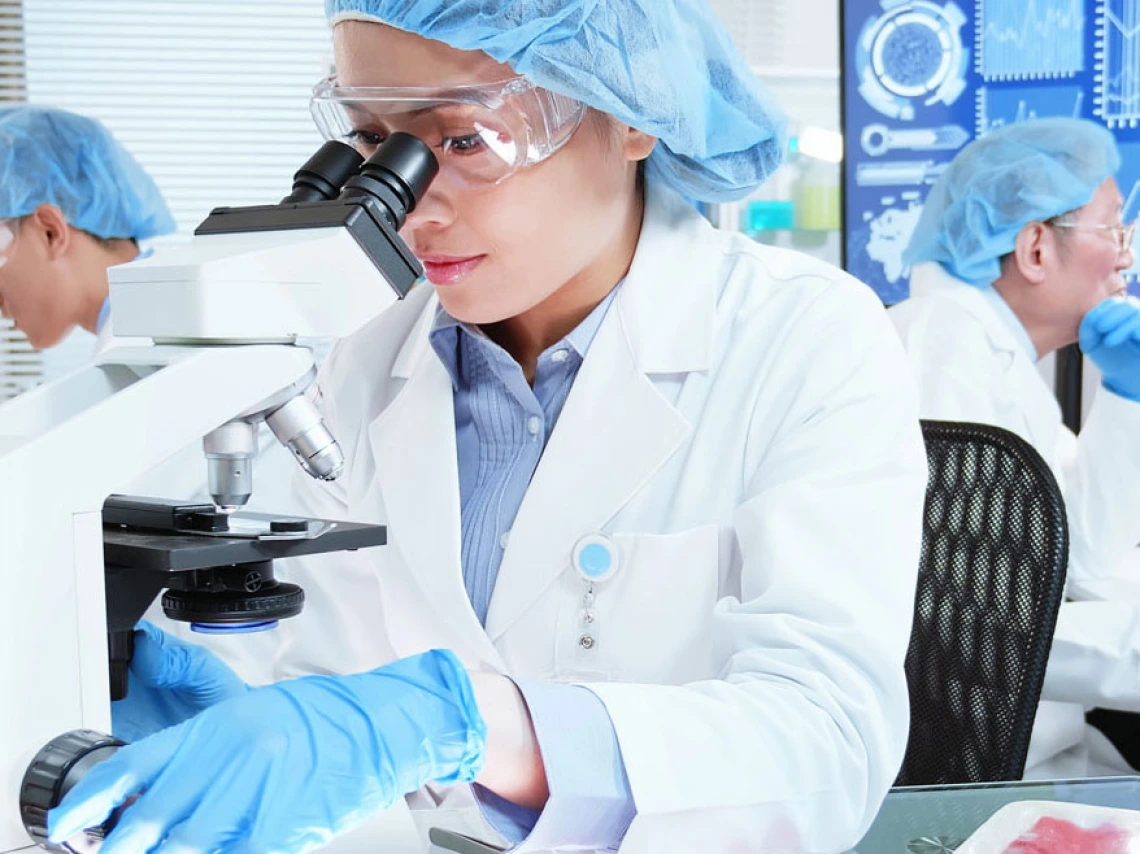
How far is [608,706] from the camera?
953 millimetres

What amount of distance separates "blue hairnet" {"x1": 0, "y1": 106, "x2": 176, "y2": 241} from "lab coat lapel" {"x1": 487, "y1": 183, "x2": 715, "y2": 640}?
1.97m

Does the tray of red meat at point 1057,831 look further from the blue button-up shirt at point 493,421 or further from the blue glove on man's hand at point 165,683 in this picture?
the blue glove on man's hand at point 165,683

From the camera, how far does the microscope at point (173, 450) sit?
72cm

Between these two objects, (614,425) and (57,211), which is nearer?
(614,425)

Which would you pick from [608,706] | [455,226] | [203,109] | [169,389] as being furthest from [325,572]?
[203,109]

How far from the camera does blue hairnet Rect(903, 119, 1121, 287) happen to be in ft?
9.21

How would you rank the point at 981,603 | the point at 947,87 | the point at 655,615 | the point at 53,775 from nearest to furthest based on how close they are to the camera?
the point at 53,775, the point at 655,615, the point at 981,603, the point at 947,87

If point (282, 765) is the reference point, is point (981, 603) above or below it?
below

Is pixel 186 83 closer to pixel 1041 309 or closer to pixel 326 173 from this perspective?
pixel 1041 309

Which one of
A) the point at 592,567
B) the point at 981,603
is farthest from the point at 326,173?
the point at 981,603

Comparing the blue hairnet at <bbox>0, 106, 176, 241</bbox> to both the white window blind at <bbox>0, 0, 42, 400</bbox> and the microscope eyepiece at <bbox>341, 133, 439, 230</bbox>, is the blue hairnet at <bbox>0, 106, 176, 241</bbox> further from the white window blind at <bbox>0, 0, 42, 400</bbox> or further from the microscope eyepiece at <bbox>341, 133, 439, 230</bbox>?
the microscope eyepiece at <bbox>341, 133, 439, 230</bbox>

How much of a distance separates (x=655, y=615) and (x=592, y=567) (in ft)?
0.25

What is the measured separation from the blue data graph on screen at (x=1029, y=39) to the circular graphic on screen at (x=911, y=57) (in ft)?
0.20

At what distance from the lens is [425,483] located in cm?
134
